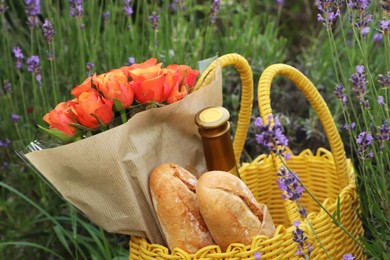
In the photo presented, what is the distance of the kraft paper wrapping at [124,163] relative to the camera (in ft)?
5.14

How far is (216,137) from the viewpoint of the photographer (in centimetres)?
170

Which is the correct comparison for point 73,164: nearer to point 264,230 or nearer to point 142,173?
point 142,173

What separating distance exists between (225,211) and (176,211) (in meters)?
0.11

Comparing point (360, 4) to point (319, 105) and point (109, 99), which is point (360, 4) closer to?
point (319, 105)

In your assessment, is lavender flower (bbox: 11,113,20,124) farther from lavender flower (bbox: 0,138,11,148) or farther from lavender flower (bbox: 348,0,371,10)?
lavender flower (bbox: 348,0,371,10)

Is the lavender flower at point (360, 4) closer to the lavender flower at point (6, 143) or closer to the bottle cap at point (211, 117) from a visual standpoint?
the bottle cap at point (211, 117)

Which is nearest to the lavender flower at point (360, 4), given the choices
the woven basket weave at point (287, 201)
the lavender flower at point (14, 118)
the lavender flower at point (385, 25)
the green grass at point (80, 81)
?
the lavender flower at point (385, 25)

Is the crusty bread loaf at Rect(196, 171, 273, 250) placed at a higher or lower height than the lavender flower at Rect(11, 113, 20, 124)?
higher

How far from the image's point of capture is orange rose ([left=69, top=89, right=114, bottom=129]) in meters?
1.59

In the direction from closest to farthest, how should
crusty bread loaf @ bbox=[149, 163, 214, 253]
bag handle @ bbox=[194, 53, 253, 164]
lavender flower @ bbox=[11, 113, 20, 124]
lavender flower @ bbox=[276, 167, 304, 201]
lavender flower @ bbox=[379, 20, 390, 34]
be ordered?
lavender flower @ bbox=[276, 167, 304, 201]
lavender flower @ bbox=[379, 20, 390, 34]
crusty bread loaf @ bbox=[149, 163, 214, 253]
bag handle @ bbox=[194, 53, 253, 164]
lavender flower @ bbox=[11, 113, 20, 124]

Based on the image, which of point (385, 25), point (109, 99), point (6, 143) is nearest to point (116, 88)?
point (109, 99)

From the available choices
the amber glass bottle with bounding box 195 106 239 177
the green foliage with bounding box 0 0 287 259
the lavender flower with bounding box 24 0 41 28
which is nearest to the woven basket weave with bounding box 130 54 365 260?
the amber glass bottle with bounding box 195 106 239 177

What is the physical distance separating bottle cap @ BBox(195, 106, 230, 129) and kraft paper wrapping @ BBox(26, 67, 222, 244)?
1.4 inches

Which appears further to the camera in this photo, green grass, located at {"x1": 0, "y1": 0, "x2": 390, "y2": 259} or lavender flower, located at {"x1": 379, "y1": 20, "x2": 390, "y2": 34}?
green grass, located at {"x1": 0, "y1": 0, "x2": 390, "y2": 259}
